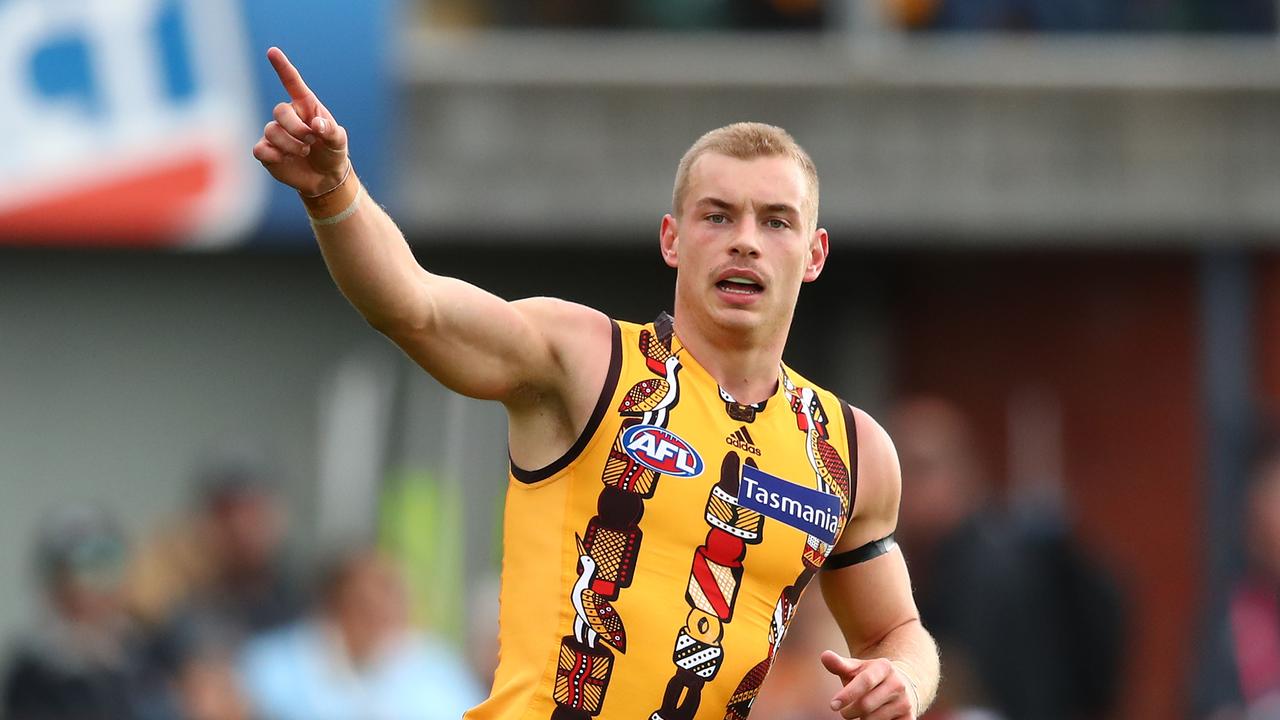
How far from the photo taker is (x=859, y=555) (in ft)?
17.6

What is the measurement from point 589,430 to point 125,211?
8.46m

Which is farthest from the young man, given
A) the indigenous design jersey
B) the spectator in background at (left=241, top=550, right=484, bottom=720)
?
the spectator in background at (left=241, top=550, right=484, bottom=720)

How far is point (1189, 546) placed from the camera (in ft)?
50.3

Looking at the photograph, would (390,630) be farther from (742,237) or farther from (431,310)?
(431,310)

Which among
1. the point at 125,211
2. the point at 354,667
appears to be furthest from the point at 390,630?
the point at 125,211

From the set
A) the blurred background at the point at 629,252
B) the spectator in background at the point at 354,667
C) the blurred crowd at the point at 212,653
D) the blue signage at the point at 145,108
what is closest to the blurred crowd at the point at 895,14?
the blurred background at the point at 629,252

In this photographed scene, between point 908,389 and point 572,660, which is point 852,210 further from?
point 572,660

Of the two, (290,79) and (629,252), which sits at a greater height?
(290,79)

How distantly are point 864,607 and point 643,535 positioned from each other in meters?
0.82

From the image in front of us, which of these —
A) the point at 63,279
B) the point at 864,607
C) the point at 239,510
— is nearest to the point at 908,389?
the point at 63,279

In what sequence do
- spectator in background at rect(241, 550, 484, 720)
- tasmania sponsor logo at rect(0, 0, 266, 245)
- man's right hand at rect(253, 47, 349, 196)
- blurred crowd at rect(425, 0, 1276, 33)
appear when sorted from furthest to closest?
blurred crowd at rect(425, 0, 1276, 33) → tasmania sponsor logo at rect(0, 0, 266, 245) → spectator in background at rect(241, 550, 484, 720) → man's right hand at rect(253, 47, 349, 196)

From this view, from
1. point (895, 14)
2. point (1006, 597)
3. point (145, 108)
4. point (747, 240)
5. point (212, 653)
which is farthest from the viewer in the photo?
point (895, 14)

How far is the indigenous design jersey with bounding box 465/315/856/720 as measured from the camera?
4840 mm

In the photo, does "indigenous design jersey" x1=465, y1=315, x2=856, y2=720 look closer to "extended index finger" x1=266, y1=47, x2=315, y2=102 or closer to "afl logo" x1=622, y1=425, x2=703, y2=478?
"afl logo" x1=622, y1=425, x2=703, y2=478
